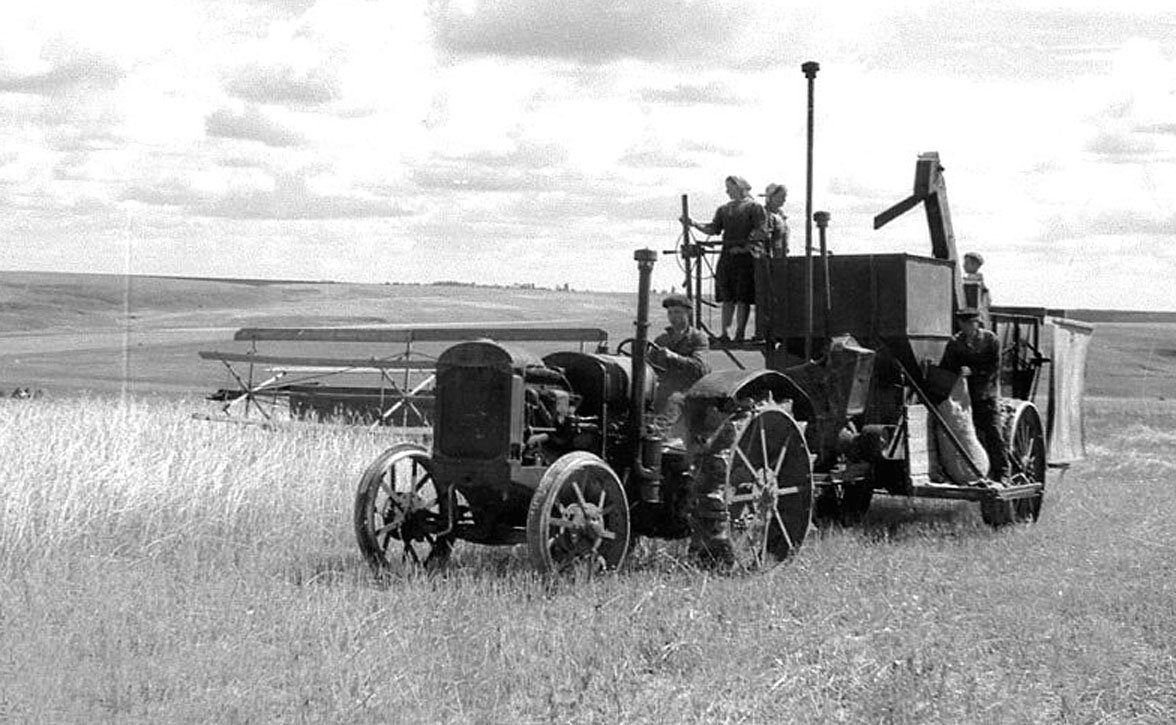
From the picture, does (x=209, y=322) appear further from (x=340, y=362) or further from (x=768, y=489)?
(x=768, y=489)

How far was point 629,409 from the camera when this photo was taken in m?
10.1

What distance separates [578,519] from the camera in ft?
30.3

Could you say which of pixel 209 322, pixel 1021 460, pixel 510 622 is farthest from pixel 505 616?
pixel 209 322

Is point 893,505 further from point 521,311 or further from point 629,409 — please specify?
point 521,311

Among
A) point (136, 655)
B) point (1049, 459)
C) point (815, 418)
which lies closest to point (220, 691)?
point (136, 655)

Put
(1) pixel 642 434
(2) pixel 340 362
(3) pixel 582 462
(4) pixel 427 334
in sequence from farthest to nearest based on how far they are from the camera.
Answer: (2) pixel 340 362 → (4) pixel 427 334 → (1) pixel 642 434 → (3) pixel 582 462

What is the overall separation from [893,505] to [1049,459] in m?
1.59

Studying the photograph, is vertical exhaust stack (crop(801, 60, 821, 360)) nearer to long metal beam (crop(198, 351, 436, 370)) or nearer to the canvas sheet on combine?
the canvas sheet on combine

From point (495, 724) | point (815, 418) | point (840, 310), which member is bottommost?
point (495, 724)

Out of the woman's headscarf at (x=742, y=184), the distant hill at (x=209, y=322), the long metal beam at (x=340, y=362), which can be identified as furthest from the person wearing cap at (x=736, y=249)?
the distant hill at (x=209, y=322)

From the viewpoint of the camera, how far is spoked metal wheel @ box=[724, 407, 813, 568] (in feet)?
33.1

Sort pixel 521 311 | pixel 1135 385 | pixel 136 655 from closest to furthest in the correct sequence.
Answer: pixel 136 655, pixel 1135 385, pixel 521 311

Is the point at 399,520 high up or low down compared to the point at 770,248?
down

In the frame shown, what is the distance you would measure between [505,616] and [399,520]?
183 cm
